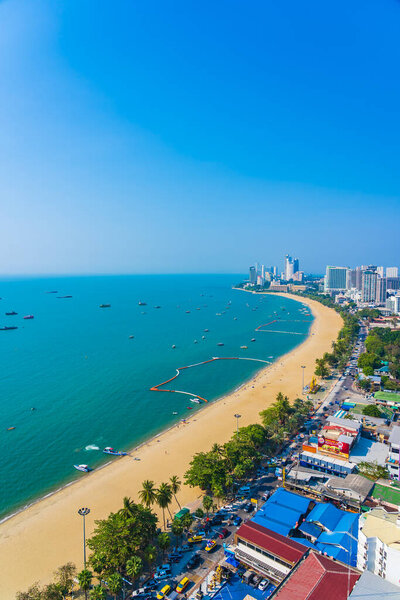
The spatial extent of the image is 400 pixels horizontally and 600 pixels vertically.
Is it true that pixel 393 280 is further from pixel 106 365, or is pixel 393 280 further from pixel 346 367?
pixel 106 365

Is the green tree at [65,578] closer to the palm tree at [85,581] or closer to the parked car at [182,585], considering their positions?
the palm tree at [85,581]

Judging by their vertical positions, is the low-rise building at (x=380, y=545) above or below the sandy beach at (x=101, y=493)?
above

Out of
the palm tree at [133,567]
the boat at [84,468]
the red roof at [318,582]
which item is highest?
the red roof at [318,582]

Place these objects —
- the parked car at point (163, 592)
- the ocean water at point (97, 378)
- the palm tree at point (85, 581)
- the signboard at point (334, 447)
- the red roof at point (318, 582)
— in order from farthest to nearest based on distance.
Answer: the ocean water at point (97, 378) < the signboard at point (334, 447) < the parked car at point (163, 592) < the palm tree at point (85, 581) < the red roof at point (318, 582)

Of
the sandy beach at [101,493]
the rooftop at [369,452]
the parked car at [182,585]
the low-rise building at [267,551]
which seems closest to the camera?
the parked car at [182,585]

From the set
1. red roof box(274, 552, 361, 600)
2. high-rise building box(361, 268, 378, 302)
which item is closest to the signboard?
red roof box(274, 552, 361, 600)

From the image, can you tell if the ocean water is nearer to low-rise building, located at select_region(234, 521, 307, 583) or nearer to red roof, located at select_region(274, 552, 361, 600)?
low-rise building, located at select_region(234, 521, 307, 583)

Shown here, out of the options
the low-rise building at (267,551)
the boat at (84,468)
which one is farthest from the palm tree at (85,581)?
the boat at (84,468)

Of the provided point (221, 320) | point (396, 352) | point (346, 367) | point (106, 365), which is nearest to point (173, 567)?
point (106, 365)

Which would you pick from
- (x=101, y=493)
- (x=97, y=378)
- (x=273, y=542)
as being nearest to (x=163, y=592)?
(x=273, y=542)
